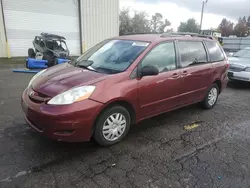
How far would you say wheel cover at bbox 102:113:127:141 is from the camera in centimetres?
306

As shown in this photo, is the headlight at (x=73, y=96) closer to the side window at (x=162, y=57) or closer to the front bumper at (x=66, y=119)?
the front bumper at (x=66, y=119)

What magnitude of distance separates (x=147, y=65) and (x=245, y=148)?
203 cm

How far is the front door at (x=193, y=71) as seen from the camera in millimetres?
4055

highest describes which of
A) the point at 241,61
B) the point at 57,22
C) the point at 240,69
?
the point at 57,22

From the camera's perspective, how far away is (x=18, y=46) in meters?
15.1

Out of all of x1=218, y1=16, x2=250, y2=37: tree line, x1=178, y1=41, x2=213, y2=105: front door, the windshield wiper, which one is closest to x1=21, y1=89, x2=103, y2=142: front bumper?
the windshield wiper

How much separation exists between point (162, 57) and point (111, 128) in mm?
1552

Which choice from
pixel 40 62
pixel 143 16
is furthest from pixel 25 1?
pixel 143 16

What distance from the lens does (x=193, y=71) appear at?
165 inches

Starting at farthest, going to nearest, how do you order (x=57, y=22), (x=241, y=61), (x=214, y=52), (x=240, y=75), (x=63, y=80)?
1. (x=57, y=22)
2. (x=241, y=61)
3. (x=240, y=75)
4. (x=214, y=52)
5. (x=63, y=80)

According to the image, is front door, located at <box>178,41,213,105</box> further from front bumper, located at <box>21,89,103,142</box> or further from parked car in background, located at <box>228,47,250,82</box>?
parked car in background, located at <box>228,47,250,82</box>

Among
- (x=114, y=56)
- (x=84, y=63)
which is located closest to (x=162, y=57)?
(x=114, y=56)

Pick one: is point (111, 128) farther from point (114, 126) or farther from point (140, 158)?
point (140, 158)

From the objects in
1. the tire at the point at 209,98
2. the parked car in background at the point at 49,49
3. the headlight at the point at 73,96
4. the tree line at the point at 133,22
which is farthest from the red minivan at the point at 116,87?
the tree line at the point at 133,22
